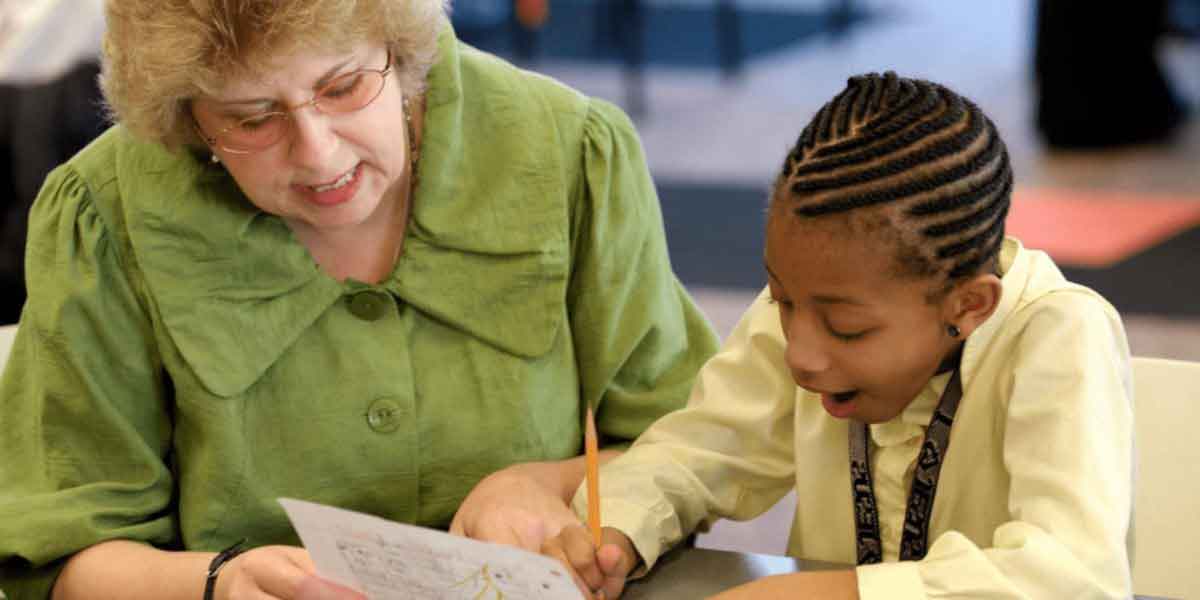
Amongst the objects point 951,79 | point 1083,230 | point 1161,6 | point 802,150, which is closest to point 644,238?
point 802,150

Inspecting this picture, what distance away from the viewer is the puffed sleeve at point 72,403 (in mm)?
1826

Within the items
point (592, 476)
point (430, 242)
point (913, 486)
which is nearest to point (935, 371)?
point (913, 486)

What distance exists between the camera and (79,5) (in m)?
4.67

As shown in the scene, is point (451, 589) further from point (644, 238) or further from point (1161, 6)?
point (1161, 6)

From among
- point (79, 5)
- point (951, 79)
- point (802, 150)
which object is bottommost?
point (951, 79)

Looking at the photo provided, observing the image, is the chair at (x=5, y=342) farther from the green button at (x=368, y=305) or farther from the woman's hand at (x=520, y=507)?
the woman's hand at (x=520, y=507)

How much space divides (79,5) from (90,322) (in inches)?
122

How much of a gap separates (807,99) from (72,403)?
619 cm

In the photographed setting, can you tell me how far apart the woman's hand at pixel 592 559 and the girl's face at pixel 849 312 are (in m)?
0.27

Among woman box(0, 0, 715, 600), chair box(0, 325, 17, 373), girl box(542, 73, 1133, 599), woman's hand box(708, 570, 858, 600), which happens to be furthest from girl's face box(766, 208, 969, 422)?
chair box(0, 325, 17, 373)

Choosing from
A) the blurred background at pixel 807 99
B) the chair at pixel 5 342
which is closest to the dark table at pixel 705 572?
the chair at pixel 5 342

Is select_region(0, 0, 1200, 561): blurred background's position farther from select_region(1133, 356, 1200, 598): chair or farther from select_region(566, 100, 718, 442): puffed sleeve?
select_region(1133, 356, 1200, 598): chair

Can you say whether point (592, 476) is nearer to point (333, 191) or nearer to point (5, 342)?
point (333, 191)

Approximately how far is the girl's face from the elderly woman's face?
0.52m
